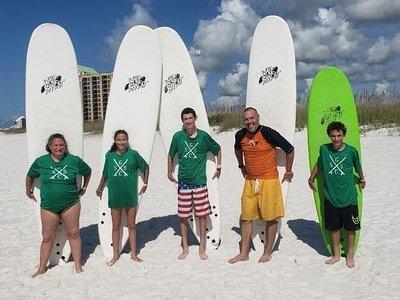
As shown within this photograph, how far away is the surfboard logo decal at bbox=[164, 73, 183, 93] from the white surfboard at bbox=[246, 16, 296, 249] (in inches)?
28.9

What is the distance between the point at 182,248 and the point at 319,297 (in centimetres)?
160

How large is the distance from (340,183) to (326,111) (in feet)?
2.63

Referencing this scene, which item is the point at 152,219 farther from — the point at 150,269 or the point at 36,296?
the point at 36,296

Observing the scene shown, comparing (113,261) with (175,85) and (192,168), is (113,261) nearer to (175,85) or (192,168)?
(192,168)

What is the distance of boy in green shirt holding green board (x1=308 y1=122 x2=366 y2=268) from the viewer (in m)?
3.53

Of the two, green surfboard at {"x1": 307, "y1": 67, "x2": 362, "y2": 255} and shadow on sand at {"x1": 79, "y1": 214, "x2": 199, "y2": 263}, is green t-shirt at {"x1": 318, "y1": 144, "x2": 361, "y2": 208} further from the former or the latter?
shadow on sand at {"x1": 79, "y1": 214, "x2": 199, "y2": 263}

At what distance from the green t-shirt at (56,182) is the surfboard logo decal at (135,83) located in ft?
3.78

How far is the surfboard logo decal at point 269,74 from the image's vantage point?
14.0 ft

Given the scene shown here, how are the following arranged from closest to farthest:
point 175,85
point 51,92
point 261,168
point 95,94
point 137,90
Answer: point 261,168, point 51,92, point 137,90, point 175,85, point 95,94

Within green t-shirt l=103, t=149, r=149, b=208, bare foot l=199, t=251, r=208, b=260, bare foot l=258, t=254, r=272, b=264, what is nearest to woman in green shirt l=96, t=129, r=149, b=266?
green t-shirt l=103, t=149, r=149, b=208

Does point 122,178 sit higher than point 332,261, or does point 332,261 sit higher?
point 122,178

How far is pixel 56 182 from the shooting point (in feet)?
11.6

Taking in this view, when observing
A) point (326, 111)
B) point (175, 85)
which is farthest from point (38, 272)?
point (326, 111)

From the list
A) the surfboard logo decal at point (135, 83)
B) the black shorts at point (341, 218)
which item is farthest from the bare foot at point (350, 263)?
the surfboard logo decal at point (135, 83)
